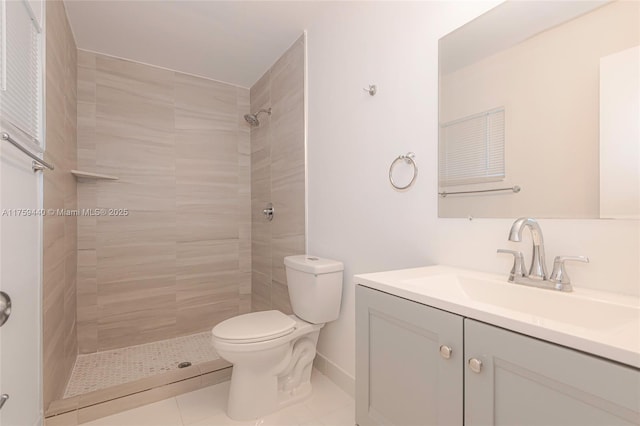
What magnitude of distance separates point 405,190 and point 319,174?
2.42 ft

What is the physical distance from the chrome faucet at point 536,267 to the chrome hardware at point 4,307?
1.53m

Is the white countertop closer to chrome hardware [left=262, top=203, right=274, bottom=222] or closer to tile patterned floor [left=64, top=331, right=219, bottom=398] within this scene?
chrome hardware [left=262, top=203, right=274, bottom=222]

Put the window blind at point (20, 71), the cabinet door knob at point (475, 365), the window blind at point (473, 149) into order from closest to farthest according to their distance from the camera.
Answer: the cabinet door knob at point (475, 365) → the window blind at point (20, 71) → the window blind at point (473, 149)

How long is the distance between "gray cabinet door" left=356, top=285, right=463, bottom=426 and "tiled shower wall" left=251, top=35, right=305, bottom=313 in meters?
1.15

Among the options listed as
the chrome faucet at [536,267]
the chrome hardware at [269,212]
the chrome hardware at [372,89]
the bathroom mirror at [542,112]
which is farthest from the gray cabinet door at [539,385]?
the chrome hardware at [269,212]

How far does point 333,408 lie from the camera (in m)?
1.66

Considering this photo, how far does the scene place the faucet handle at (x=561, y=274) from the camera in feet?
2.91

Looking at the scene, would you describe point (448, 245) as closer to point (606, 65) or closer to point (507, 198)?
point (507, 198)

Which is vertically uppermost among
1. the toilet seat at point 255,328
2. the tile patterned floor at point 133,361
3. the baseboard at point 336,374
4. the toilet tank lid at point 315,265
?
the toilet tank lid at point 315,265

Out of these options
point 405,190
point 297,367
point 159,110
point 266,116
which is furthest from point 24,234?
point 266,116

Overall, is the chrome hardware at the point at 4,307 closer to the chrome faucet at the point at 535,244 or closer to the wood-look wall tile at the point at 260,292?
the chrome faucet at the point at 535,244

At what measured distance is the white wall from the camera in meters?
0.93

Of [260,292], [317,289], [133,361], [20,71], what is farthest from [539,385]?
[133,361]

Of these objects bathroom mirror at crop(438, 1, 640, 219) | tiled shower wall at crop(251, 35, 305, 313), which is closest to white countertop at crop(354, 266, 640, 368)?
bathroom mirror at crop(438, 1, 640, 219)
